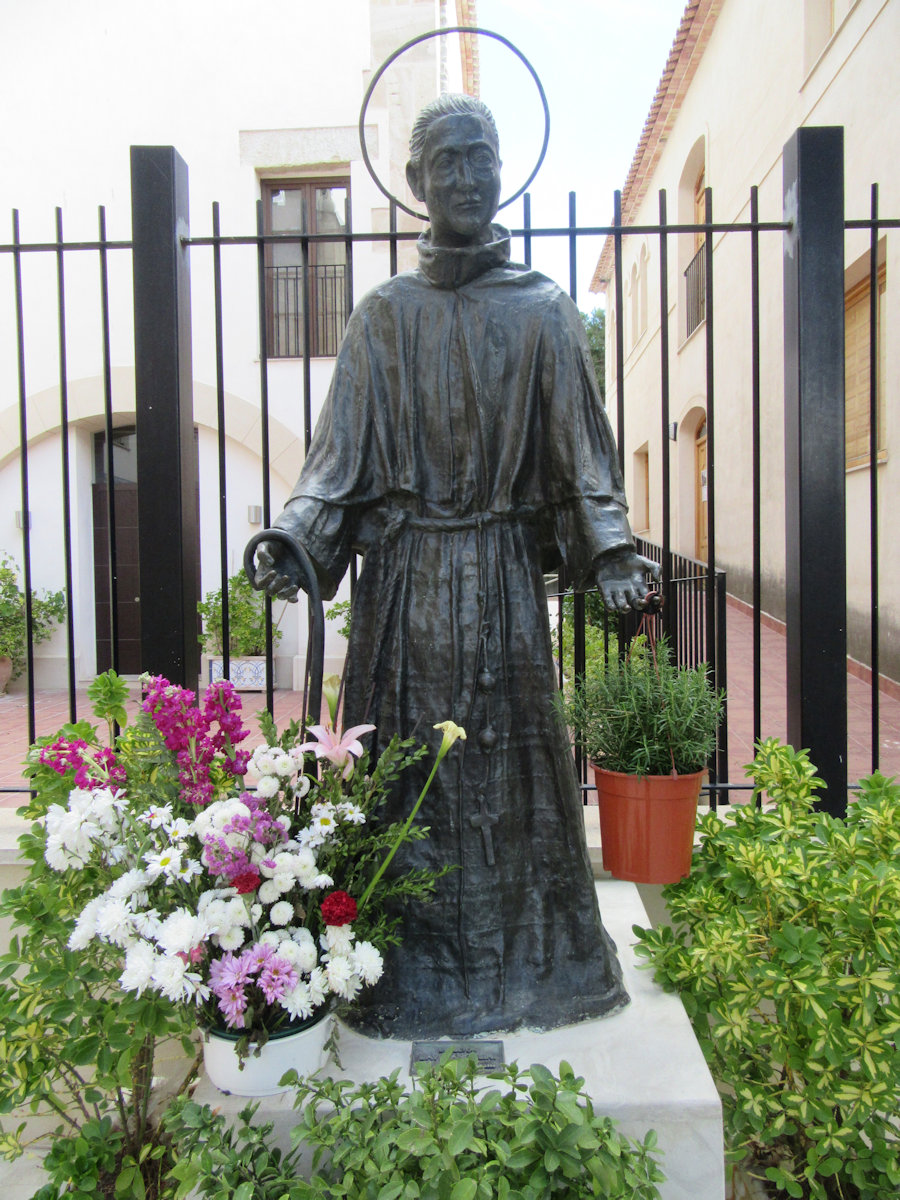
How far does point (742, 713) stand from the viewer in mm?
6211

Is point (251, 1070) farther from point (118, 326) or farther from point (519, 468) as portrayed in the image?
point (118, 326)

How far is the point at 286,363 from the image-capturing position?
8516 mm

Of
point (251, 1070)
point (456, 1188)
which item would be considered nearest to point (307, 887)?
point (251, 1070)

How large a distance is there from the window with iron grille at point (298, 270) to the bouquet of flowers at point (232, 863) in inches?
282

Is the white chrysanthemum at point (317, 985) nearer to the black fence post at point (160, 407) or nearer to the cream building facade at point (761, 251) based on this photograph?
the black fence post at point (160, 407)

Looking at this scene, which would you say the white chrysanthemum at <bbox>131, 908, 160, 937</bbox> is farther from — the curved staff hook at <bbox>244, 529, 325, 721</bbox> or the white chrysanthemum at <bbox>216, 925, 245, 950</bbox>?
the curved staff hook at <bbox>244, 529, 325, 721</bbox>

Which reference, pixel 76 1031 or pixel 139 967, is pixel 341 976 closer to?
pixel 139 967

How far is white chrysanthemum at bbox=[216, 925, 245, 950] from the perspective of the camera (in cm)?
155

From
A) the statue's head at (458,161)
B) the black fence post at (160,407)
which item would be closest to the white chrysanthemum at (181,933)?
the black fence post at (160,407)

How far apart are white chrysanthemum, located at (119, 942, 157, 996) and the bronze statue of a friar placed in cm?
60

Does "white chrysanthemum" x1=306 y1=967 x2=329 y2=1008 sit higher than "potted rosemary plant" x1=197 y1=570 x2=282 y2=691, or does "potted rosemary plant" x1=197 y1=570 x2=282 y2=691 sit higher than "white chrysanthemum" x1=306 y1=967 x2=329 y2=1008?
"potted rosemary plant" x1=197 y1=570 x2=282 y2=691

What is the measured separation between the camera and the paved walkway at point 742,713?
4891 millimetres

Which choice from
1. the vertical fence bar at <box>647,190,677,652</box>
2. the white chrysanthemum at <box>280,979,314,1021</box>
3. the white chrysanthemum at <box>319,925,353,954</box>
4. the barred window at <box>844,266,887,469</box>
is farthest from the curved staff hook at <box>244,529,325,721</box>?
the barred window at <box>844,266,887,469</box>

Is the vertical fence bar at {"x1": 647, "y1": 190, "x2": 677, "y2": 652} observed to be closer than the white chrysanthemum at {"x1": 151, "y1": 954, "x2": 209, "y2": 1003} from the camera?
No
